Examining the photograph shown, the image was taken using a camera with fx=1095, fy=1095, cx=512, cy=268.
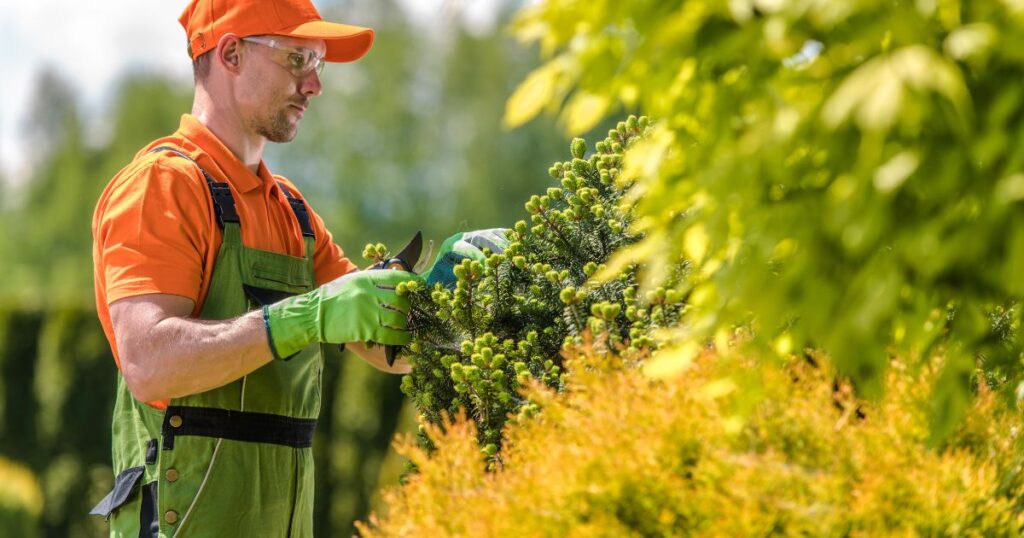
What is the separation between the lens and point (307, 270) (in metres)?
3.41

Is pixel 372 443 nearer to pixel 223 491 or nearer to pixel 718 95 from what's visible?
pixel 223 491

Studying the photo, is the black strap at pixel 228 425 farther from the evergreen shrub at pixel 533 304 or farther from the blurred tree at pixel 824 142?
the blurred tree at pixel 824 142

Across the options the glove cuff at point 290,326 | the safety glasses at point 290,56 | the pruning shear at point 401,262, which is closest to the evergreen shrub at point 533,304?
the pruning shear at point 401,262

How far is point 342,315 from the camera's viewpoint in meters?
2.87

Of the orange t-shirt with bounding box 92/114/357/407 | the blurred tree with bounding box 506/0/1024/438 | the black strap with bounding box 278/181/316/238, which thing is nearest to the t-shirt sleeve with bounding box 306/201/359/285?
the black strap with bounding box 278/181/316/238

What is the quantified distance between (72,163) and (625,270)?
1656 inches

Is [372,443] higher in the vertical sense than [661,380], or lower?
higher

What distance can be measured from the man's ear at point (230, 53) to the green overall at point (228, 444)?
1.19 feet

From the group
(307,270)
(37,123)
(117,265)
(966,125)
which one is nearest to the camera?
(966,125)

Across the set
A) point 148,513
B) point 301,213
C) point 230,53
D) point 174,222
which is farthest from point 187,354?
point 230,53

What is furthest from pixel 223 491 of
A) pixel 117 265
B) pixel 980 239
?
pixel 980 239

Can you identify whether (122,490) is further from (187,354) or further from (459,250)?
(459,250)

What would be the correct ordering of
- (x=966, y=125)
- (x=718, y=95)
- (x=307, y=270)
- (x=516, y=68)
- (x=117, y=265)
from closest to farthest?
1. (x=966, y=125)
2. (x=718, y=95)
3. (x=117, y=265)
4. (x=307, y=270)
5. (x=516, y=68)

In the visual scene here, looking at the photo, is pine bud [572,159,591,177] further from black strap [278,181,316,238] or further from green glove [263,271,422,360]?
black strap [278,181,316,238]
